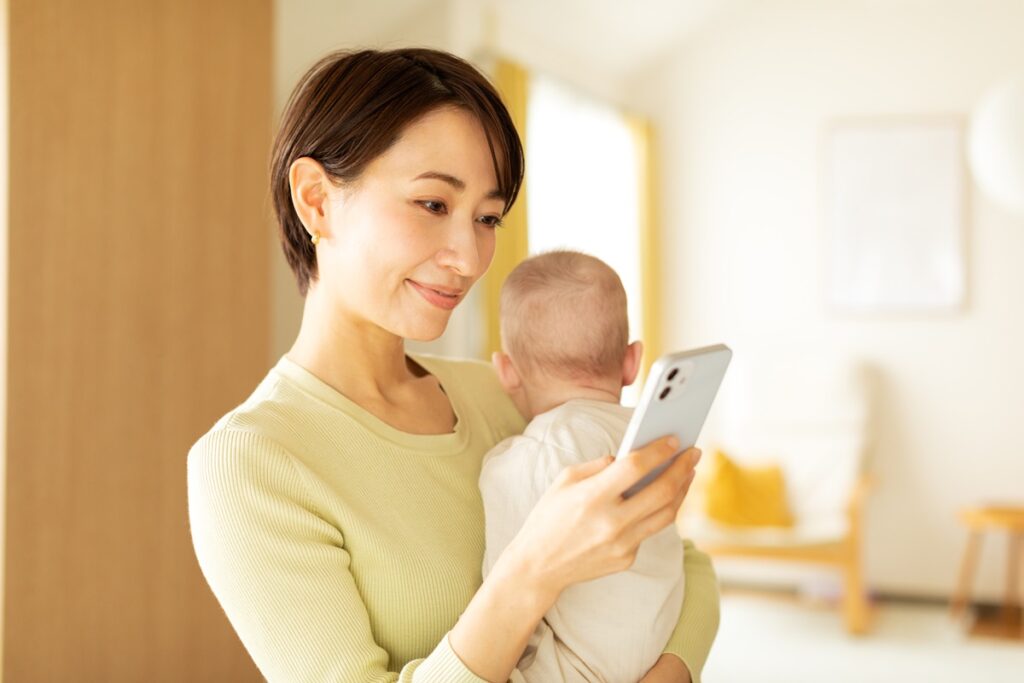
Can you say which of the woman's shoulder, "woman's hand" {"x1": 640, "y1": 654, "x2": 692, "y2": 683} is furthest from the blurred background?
"woman's hand" {"x1": 640, "y1": 654, "x2": 692, "y2": 683}

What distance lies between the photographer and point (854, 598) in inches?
186

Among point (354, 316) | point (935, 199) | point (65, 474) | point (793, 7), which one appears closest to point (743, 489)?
point (935, 199)

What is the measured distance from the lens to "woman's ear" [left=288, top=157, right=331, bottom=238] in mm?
1220

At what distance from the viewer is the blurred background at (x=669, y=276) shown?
2.53 metres

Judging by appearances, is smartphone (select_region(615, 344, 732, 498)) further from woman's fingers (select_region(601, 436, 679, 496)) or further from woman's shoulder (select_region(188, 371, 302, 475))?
woman's shoulder (select_region(188, 371, 302, 475))

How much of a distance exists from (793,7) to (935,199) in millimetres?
1245

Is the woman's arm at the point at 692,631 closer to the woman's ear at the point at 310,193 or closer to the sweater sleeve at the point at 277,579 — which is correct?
the sweater sleeve at the point at 277,579

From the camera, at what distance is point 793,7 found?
18.6 ft

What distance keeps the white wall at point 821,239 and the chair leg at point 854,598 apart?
78 centimetres

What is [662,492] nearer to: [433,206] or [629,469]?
[629,469]

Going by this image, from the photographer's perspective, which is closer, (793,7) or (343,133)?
(343,133)

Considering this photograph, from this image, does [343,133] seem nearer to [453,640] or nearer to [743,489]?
[453,640]

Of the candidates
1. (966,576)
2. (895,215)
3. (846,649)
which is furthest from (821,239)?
(846,649)

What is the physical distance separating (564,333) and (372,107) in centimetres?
40
